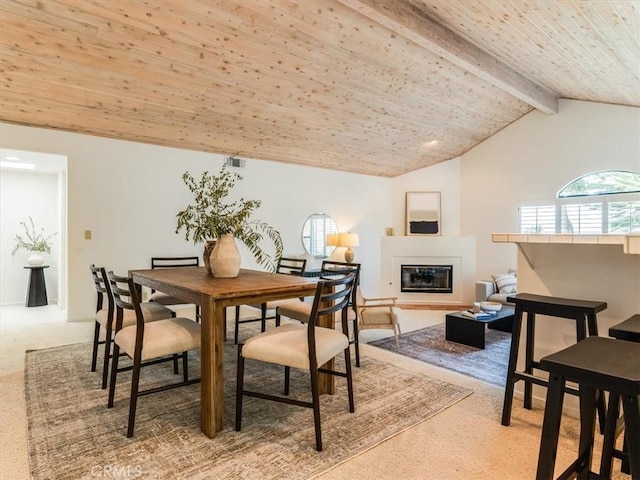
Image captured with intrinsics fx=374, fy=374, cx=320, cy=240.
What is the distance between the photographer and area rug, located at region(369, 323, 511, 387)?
3131 mm

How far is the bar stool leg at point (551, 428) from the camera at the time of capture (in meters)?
1.33

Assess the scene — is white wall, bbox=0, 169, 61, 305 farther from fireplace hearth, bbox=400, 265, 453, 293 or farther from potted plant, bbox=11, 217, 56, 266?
fireplace hearth, bbox=400, 265, 453, 293

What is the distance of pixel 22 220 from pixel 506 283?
298 inches

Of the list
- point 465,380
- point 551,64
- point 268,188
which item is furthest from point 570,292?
point 268,188

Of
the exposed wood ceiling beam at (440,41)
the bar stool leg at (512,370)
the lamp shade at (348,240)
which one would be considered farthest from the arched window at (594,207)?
the bar stool leg at (512,370)

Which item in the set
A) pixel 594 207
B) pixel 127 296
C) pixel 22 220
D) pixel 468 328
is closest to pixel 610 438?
pixel 468 328

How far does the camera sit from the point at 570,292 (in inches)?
92.0

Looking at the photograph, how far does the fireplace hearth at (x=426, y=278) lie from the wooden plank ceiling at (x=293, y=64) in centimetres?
245

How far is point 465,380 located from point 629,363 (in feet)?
5.90

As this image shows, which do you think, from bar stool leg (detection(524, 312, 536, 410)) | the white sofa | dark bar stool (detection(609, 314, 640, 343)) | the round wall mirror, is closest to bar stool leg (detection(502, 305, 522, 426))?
bar stool leg (detection(524, 312, 536, 410))

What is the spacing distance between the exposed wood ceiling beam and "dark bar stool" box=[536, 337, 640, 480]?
9.04 ft

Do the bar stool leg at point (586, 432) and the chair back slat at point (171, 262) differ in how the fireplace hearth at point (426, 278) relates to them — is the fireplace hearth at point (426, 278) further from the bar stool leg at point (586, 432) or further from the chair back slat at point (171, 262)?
the bar stool leg at point (586, 432)

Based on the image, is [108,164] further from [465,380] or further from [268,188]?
[465,380]

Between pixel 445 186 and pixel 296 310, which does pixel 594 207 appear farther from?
pixel 296 310
